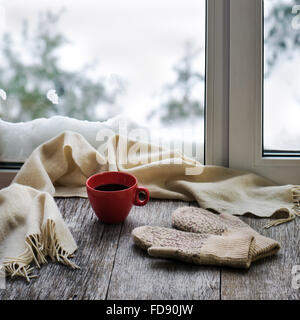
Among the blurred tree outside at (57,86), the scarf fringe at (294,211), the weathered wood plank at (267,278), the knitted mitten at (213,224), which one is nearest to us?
the weathered wood plank at (267,278)

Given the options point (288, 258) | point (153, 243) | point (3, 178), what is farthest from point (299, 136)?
point (3, 178)

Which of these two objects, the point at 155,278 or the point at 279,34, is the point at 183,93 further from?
the point at 155,278

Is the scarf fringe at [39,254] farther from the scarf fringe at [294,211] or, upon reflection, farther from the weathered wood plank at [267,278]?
the scarf fringe at [294,211]

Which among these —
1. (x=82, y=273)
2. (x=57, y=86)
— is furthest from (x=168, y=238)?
(x=57, y=86)

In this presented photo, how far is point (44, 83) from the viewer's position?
139 cm

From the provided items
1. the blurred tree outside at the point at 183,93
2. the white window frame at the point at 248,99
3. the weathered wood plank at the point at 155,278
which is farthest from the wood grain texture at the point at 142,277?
the blurred tree outside at the point at 183,93

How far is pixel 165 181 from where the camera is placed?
52.8 inches

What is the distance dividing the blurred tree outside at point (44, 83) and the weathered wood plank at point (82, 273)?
1.15 feet

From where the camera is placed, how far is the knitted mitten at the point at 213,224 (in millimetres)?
1015

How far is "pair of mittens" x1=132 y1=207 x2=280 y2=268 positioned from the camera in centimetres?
97
